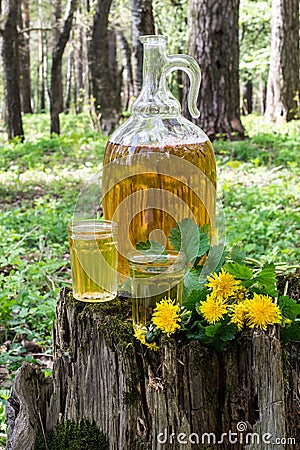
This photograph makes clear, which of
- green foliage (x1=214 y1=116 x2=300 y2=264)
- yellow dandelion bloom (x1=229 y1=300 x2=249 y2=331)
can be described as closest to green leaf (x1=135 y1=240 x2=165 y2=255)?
yellow dandelion bloom (x1=229 y1=300 x2=249 y2=331)

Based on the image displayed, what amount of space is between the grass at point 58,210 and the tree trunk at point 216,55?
1.44 feet

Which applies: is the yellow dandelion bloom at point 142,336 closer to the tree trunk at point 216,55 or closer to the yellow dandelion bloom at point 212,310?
the yellow dandelion bloom at point 212,310

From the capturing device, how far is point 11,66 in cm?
1084

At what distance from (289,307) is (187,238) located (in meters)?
0.40

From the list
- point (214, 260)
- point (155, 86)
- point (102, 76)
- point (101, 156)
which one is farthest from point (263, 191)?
point (102, 76)

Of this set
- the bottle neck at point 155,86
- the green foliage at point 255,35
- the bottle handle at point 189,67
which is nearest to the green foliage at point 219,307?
the bottle neck at point 155,86

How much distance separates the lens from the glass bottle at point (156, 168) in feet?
7.07

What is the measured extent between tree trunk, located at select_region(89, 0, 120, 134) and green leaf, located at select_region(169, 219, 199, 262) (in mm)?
9474

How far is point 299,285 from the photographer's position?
86.4 inches

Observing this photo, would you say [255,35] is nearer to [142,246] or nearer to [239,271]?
[142,246]

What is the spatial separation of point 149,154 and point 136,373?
849mm

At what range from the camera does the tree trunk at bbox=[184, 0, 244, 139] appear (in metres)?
7.88

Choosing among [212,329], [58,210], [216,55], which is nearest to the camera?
[212,329]

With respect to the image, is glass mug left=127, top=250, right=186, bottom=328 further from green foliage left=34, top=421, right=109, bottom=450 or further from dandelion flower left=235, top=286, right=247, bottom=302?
green foliage left=34, top=421, right=109, bottom=450
